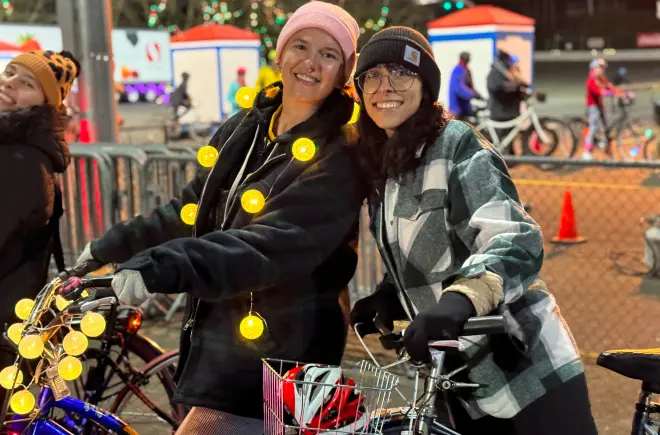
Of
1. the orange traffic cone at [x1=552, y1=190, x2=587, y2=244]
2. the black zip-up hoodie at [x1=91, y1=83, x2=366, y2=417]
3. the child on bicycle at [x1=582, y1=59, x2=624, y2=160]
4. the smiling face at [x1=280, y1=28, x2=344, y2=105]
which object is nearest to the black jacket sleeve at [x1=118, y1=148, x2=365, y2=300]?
the black zip-up hoodie at [x1=91, y1=83, x2=366, y2=417]

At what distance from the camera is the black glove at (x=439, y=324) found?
182 cm

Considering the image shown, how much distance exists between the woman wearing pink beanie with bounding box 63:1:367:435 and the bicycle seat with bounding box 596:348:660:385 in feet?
2.86

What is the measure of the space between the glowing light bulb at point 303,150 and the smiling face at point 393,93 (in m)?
0.23

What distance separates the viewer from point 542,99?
583 inches

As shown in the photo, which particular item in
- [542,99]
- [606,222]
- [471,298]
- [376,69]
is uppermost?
[376,69]

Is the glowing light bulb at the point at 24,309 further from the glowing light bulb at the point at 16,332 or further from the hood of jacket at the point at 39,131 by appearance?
the hood of jacket at the point at 39,131

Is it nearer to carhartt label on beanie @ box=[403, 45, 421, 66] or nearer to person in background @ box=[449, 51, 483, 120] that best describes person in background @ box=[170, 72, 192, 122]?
person in background @ box=[449, 51, 483, 120]

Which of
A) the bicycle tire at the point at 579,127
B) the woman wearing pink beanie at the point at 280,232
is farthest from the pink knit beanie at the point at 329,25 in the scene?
the bicycle tire at the point at 579,127

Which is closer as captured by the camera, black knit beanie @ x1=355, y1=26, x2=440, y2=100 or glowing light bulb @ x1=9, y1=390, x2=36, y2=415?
black knit beanie @ x1=355, y1=26, x2=440, y2=100

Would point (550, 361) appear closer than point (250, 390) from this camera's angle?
Yes

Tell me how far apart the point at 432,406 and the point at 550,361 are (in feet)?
1.27

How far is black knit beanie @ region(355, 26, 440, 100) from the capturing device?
7.34 ft

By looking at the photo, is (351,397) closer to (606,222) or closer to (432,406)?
(432,406)

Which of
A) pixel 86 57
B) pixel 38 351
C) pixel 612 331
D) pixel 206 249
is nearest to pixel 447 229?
pixel 206 249
